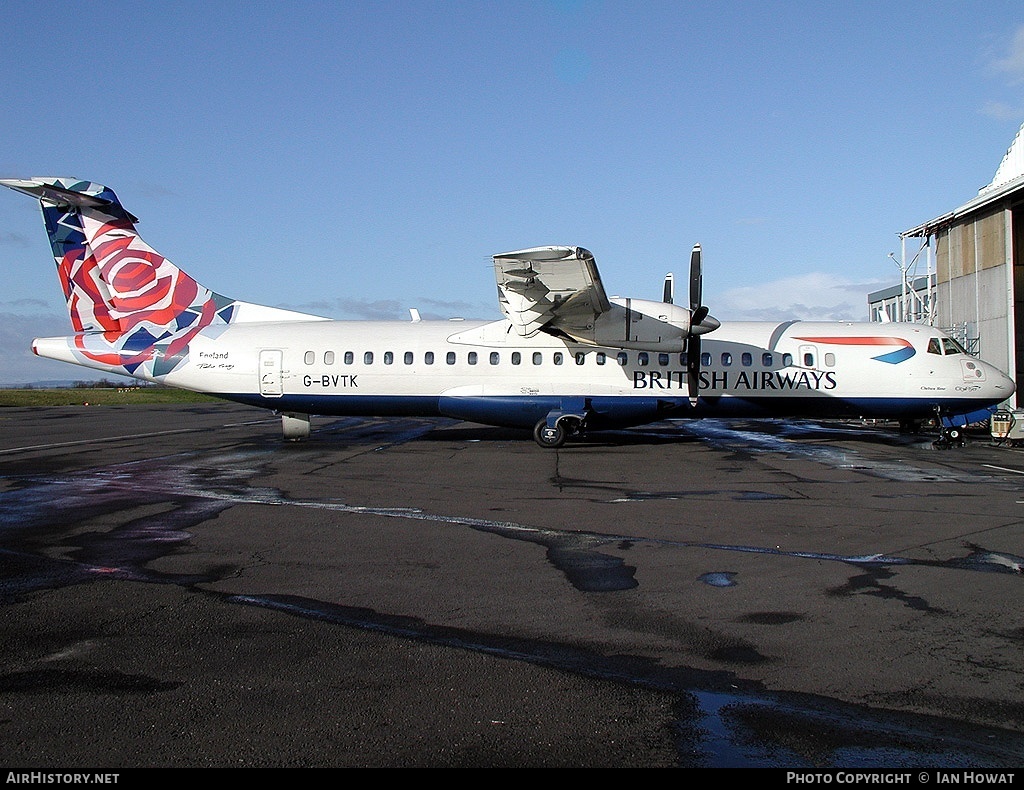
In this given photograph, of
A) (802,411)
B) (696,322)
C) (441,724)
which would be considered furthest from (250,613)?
(802,411)

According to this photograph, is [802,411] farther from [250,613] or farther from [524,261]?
[250,613]

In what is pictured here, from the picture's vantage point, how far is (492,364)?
19922mm

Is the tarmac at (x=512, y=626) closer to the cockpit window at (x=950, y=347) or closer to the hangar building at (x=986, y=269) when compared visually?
the cockpit window at (x=950, y=347)

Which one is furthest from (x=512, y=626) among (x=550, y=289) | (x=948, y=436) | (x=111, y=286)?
(x=111, y=286)

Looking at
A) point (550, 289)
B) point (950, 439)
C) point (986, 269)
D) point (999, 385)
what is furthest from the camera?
point (986, 269)

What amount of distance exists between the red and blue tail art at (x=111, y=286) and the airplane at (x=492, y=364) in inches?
1.3

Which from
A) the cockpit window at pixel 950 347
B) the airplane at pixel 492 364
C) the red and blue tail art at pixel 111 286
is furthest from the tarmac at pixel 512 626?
the cockpit window at pixel 950 347

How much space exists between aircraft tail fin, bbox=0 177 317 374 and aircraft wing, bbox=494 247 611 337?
873 centimetres

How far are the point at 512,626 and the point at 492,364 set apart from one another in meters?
14.7

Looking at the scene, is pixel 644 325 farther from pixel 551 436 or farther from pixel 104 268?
pixel 104 268

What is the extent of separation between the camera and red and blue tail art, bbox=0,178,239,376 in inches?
778

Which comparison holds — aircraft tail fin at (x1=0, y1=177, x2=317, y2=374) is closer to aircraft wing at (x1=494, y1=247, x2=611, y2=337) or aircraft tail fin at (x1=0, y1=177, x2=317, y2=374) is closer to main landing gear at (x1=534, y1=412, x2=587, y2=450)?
aircraft wing at (x1=494, y1=247, x2=611, y2=337)

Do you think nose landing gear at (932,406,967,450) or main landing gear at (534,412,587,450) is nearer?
main landing gear at (534,412,587,450)

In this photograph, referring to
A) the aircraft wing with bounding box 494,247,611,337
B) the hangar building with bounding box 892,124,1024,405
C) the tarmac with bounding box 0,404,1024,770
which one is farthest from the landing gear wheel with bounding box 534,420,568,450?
the hangar building with bounding box 892,124,1024,405
